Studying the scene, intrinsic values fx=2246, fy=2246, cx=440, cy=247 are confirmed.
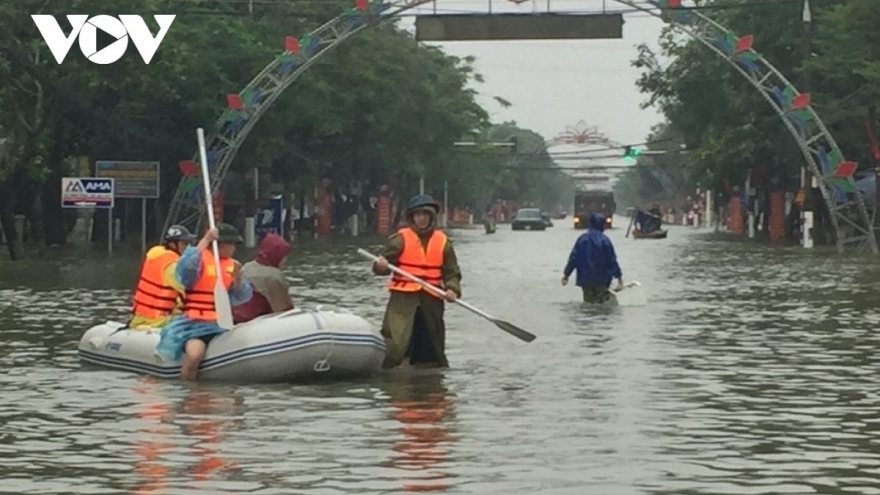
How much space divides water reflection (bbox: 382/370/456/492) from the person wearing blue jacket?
10.7 m

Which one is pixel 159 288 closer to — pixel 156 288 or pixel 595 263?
pixel 156 288

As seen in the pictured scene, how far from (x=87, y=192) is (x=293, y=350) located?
44103mm

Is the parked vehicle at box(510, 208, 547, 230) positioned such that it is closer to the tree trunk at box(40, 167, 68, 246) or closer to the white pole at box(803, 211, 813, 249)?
the white pole at box(803, 211, 813, 249)

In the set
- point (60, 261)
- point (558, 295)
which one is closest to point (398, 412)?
point (558, 295)

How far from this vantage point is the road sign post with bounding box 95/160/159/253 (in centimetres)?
6694

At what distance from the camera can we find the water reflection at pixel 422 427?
1312 cm


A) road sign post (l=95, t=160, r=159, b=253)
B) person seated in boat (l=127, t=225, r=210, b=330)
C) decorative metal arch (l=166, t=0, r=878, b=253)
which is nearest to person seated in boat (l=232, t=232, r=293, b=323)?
person seated in boat (l=127, t=225, r=210, b=330)

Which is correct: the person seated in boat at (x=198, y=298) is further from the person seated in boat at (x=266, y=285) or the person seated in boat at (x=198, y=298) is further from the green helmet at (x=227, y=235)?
the person seated in boat at (x=266, y=285)

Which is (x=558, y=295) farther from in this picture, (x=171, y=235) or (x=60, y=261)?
(x=60, y=261)

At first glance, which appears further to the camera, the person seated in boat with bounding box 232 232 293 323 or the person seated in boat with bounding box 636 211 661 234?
the person seated in boat with bounding box 636 211 661 234

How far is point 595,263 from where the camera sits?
31812 millimetres

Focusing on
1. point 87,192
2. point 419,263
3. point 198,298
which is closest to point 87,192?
point 87,192

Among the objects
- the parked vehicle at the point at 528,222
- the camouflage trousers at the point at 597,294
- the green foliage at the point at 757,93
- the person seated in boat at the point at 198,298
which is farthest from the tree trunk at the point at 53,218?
the parked vehicle at the point at 528,222

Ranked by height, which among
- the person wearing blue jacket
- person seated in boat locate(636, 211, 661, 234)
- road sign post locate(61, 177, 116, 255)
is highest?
road sign post locate(61, 177, 116, 255)
